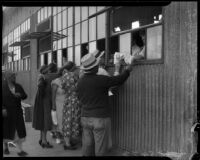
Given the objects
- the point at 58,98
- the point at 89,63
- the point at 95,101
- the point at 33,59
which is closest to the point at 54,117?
the point at 58,98

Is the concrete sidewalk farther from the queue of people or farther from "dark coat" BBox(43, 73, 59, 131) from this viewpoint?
"dark coat" BBox(43, 73, 59, 131)

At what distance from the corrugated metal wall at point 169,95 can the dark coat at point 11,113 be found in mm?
1271

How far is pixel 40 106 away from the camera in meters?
4.75

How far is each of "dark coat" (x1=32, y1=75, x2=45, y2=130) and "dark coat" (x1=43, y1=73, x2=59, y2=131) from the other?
0.07 m

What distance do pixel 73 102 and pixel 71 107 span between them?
0.07m

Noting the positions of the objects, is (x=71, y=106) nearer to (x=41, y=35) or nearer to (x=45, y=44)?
(x=45, y=44)

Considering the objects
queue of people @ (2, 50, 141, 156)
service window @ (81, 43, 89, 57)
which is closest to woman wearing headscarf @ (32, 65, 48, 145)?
queue of people @ (2, 50, 141, 156)

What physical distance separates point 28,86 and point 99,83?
1.13 meters

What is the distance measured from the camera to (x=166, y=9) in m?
3.57

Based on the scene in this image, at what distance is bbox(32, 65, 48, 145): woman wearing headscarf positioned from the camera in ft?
14.2

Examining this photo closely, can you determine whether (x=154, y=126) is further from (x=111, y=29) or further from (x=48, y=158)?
(x=111, y=29)

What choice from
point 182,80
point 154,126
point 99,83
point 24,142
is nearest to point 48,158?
point 24,142

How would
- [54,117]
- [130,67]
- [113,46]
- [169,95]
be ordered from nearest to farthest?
[169,95]
[130,67]
[113,46]
[54,117]

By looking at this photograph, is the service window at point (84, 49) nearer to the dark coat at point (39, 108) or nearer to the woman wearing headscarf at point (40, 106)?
the woman wearing headscarf at point (40, 106)
